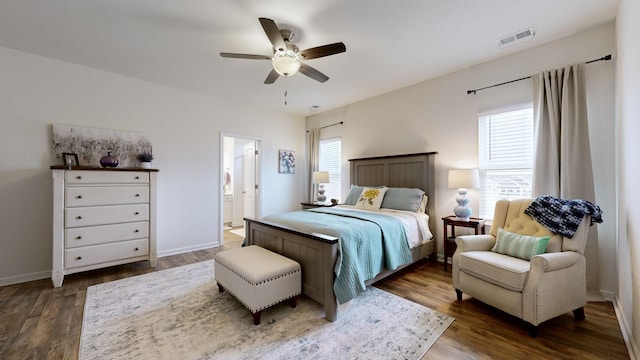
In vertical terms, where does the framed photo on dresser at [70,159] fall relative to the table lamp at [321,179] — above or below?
above

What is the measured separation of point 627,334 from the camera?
1851 mm

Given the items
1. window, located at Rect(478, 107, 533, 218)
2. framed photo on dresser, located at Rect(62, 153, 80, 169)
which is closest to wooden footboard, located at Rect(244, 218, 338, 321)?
window, located at Rect(478, 107, 533, 218)

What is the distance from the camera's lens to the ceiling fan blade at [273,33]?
1.96 metres

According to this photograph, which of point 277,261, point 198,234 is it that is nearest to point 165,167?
point 198,234

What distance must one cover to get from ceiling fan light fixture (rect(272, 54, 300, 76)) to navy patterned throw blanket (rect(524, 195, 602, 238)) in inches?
105

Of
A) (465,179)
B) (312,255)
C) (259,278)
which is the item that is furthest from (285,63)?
(465,179)

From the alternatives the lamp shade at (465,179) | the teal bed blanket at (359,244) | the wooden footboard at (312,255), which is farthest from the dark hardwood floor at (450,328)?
the lamp shade at (465,179)

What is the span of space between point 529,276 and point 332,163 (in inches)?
157

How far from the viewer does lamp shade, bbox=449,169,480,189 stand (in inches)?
122

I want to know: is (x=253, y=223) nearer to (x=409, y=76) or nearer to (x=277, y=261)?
(x=277, y=261)

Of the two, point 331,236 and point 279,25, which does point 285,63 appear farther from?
point 331,236

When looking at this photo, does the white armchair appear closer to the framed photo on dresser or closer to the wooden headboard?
the wooden headboard

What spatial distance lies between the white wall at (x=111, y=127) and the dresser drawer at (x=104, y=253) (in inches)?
23.8

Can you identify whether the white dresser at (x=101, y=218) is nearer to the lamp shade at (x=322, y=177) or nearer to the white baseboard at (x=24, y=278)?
the white baseboard at (x=24, y=278)
